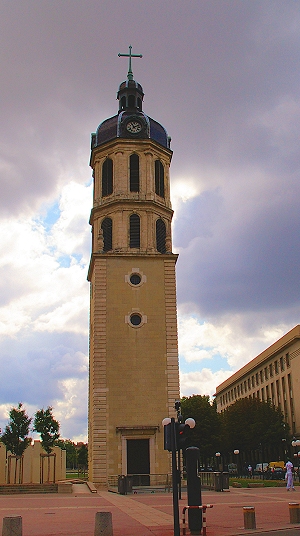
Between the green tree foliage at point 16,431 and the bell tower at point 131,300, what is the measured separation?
15355mm

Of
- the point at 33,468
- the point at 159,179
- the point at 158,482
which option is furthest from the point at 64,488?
the point at 159,179

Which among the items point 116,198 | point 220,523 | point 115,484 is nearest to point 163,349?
point 115,484

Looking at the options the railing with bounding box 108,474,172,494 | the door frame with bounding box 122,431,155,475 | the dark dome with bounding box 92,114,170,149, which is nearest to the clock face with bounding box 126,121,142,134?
A: the dark dome with bounding box 92,114,170,149

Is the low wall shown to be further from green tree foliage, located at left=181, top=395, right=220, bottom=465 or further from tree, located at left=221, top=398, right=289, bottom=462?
tree, located at left=221, top=398, right=289, bottom=462

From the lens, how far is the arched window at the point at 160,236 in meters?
43.6

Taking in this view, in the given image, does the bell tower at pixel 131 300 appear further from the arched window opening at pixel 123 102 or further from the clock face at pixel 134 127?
the arched window opening at pixel 123 102

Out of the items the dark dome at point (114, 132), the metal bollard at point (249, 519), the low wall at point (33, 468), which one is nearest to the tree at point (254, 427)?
the low wall at point (33, 468)

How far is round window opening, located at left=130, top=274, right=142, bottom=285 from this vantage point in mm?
41344

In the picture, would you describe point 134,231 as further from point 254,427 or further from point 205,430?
point 254,427

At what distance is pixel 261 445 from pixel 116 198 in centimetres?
Result: 4379

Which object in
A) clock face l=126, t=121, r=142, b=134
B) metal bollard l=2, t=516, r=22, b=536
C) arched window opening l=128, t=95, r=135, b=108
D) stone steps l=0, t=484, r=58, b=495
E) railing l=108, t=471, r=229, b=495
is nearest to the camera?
metal bollard l=2, t=516, r=22, b=536

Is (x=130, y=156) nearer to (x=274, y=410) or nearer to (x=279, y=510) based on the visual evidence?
(x=279, y=510)

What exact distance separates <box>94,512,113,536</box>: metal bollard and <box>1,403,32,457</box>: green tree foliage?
4162cm

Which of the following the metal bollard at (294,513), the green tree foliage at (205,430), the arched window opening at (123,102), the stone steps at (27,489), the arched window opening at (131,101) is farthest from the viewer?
the green tree foliage at (205,430)
